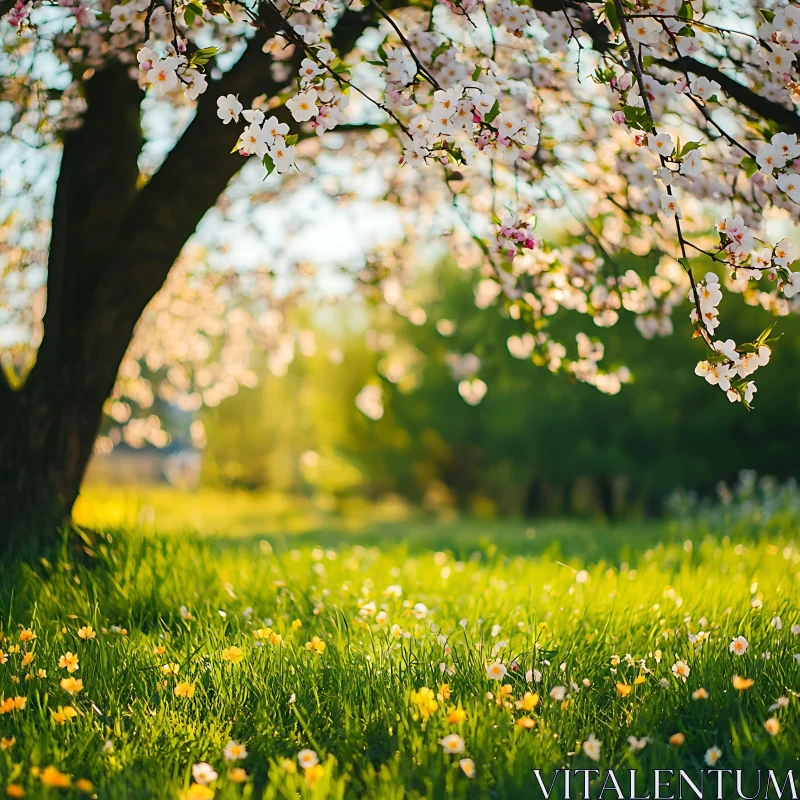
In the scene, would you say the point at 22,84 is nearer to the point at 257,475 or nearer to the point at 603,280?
the point at 603,280

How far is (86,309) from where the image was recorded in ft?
Result: 16.9

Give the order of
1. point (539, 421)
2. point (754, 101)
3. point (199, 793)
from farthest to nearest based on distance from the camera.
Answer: point (539, 421) < point (754, 101) < point (199, 793)

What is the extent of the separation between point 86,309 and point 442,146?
10.2 ft

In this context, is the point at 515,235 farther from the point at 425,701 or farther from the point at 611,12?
the point at 425,701

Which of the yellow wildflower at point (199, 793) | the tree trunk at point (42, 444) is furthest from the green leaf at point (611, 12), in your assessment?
the tree trunk at point (42, 444)

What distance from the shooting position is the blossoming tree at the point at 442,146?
10.1 feet

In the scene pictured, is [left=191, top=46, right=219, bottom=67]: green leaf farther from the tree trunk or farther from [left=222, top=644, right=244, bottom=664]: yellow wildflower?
the tree trunk

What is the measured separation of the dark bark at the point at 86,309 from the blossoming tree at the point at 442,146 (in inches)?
0.5

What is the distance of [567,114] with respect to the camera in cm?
537

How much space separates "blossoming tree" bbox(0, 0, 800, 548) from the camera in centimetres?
309

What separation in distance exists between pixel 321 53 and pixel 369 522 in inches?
650

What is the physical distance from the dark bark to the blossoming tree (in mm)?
13

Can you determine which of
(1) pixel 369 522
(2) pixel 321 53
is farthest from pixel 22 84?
(1) pixel 369 522

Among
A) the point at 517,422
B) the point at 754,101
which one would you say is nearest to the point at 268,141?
the point at 754,101
